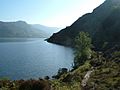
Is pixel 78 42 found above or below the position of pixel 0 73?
above

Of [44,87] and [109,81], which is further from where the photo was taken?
[109,81]

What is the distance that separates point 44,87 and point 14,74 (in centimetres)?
8480

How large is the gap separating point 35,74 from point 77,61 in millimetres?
20847

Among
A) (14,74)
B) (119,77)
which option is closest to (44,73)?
(14,74)

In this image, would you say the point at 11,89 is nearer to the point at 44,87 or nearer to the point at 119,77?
the point at 44,87

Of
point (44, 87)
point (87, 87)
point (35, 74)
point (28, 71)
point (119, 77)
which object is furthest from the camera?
point (28, 71)

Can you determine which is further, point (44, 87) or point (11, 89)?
point (11, 89)

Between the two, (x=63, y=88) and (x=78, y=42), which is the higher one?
(x=78, y=42)

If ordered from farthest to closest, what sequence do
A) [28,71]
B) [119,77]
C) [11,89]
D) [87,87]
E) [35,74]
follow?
1. [28,71]
2. [35,74]
3. [119,77]
4. [87,87]
5. [11,89]

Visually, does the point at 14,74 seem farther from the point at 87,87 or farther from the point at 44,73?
the point at 87,87

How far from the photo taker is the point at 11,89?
4078cm

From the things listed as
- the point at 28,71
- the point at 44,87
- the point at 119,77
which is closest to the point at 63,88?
the point at 44,87

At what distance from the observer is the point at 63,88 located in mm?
42094

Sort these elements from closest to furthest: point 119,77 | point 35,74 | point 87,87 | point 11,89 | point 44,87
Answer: point 44,87
point 11,89
point 87,87
point 119,77
point 35,74
